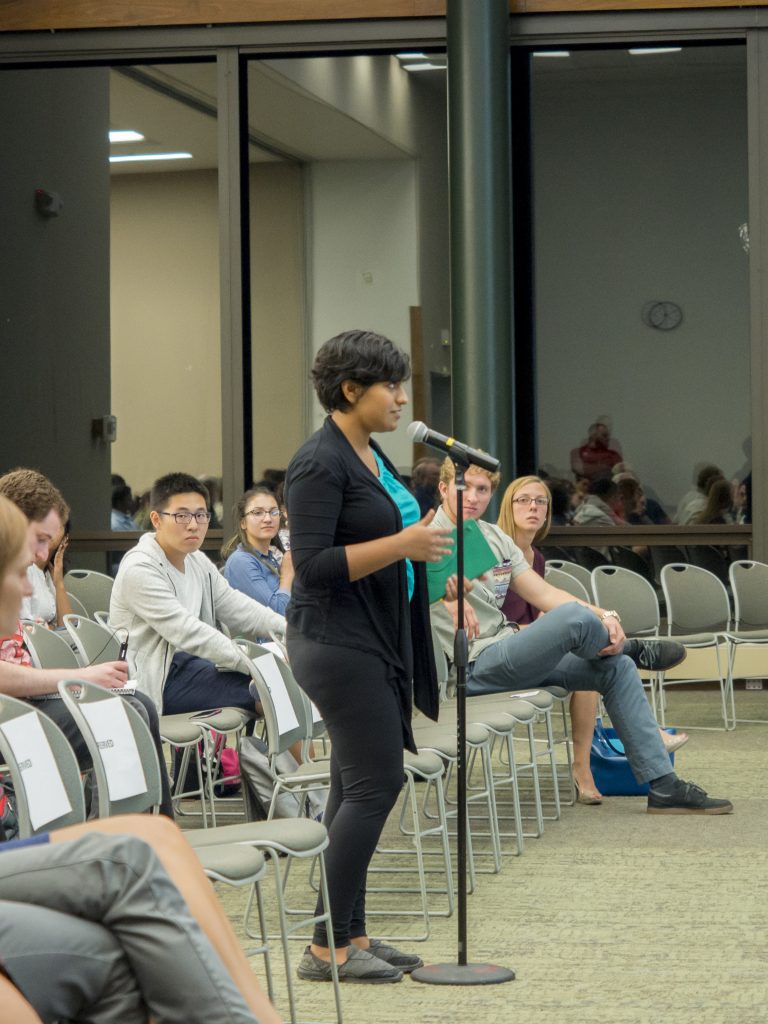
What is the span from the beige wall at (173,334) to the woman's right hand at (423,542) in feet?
21.8

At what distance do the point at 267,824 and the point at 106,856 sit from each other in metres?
1.12

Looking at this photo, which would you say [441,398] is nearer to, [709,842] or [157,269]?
[157,269]

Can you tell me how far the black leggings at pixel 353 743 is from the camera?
344 cm

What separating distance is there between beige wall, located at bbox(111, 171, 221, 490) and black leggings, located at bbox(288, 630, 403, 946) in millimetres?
6851

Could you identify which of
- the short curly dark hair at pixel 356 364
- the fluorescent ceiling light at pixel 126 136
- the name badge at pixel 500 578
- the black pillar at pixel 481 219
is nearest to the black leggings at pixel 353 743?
the short curly dark hair at pixel 356 364

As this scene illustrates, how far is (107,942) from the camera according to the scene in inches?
84.3

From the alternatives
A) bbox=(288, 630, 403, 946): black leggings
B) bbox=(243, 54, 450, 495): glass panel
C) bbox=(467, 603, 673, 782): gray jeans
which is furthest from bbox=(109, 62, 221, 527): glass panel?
bbox=(288, 630, 403, 946): black leggings

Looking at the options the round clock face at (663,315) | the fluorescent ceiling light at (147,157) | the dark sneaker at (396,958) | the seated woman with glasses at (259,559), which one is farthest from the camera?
the round clock face at (663,315)

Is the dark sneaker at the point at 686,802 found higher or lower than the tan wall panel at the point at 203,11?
lower

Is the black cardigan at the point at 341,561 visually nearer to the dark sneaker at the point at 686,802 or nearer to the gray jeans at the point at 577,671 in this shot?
the gray jeans at the point at 577,671

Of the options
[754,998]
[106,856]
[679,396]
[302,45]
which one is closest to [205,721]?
[754,998]

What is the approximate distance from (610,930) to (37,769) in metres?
1.78

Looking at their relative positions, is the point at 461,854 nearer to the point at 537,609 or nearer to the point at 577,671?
the point at 577,671

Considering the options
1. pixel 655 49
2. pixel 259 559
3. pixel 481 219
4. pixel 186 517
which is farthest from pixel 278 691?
pixel 655 49
